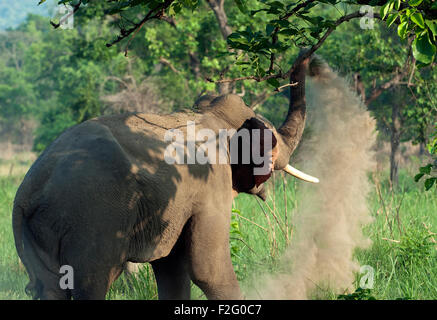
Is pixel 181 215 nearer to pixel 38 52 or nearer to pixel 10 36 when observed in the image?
pixel 38 52

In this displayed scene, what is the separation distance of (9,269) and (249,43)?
4.28 m

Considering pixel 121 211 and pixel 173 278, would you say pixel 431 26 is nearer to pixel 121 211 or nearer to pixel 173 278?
pixel 121 211

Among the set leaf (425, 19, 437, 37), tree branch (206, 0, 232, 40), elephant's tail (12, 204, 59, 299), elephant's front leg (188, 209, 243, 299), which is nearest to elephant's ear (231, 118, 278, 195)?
elephant's front leg (188, 209, 243, 299)

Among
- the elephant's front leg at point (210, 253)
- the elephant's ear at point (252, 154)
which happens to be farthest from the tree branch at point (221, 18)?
the elephant's front leg at point (210, 253)

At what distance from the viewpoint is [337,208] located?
5508 mm

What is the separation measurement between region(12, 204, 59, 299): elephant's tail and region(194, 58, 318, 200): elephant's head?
1689mm

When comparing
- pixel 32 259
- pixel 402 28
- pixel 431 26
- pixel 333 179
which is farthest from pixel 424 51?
pixel 333 179

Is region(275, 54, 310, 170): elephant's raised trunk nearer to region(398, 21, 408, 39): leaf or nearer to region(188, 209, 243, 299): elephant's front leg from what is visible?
region(188, 209, 243, 299): elephant's front leg

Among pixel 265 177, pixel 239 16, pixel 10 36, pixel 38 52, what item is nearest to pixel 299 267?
pixel 265 177

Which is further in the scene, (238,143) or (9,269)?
(9,269)

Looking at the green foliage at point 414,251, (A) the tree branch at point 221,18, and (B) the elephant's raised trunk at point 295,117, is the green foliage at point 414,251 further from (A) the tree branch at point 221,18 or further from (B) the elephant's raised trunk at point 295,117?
(A) the tree branch at point 221,18

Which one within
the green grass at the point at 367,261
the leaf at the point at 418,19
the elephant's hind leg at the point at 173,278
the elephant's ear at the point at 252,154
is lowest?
the green grass at the point at 367,261

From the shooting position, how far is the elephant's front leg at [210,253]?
13.1 ft

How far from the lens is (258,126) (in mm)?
4570
